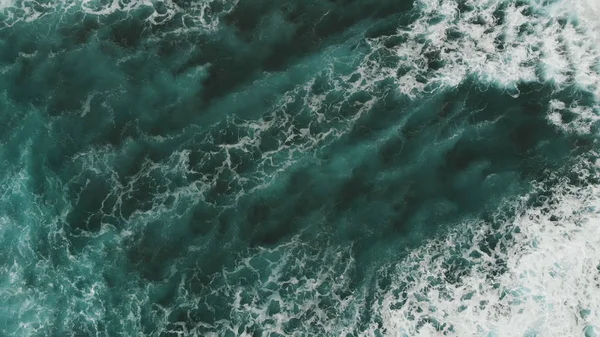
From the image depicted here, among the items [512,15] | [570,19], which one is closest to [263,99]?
[512,15]

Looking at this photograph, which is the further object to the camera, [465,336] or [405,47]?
[405,47]

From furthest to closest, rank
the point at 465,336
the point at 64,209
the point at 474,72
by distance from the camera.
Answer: the point at 474,72 → the point at 64,209 → the point at 465,336

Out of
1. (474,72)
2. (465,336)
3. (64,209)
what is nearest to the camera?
(465,336)

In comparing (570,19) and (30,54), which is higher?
(30,54)

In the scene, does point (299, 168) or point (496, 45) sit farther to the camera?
point (496, 45)

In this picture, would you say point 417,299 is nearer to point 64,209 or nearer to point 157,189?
point 157,189

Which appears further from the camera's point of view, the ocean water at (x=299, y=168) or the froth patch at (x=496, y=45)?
the froth patch at (x=496, y=45)

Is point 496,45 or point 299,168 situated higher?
point 496,45

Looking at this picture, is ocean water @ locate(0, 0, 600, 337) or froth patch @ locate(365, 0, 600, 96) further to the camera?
froth patch @ locate(365, 0, 600, 96)
